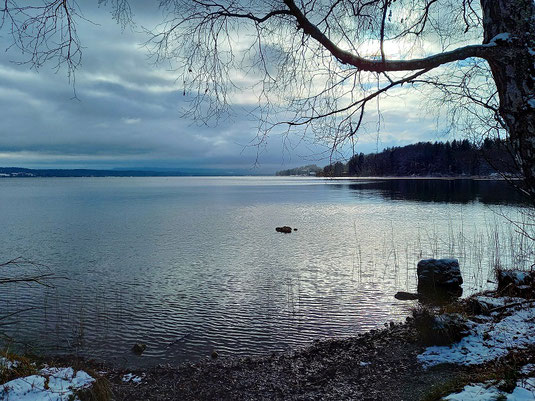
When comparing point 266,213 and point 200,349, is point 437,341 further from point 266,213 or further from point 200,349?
point 266,213

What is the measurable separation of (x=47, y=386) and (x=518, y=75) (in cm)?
763

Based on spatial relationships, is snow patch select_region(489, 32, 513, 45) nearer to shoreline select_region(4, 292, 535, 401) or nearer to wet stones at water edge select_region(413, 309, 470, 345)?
shoreline select_region(4, 292, 535, 401)

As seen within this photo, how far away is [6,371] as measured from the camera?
606 centimetres

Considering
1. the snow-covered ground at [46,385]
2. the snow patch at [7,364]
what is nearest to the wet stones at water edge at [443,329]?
the snow-covered ground at [46,385]

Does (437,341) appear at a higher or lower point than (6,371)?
lower

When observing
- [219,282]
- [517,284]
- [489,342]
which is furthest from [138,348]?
[517,284]

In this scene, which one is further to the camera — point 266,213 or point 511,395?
point 266,213

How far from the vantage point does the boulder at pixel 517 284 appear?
1101 cm

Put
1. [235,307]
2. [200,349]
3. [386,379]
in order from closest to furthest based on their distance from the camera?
[386,379] < [200,349] < [235,307]

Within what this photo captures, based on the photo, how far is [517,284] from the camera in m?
12.0

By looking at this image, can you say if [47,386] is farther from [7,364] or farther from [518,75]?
[518,75]

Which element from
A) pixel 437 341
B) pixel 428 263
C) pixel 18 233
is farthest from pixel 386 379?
pixel 18 233

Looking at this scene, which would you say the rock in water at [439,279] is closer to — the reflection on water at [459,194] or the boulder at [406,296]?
the boulder at [406,296]

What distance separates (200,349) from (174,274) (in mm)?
9203
